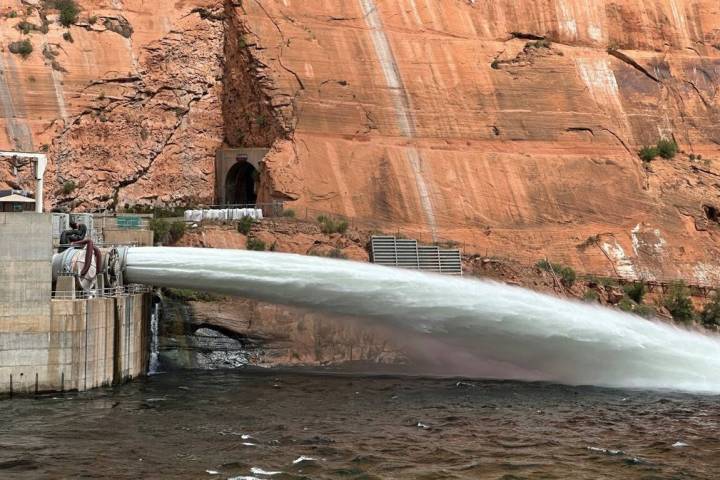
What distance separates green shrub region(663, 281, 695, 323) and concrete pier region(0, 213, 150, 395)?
2700 cm

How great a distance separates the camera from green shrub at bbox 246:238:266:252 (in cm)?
4106

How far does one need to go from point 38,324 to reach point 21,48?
21.3 metres

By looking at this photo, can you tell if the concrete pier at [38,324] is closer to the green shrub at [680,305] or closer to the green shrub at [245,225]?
the green shrub at [245,225]

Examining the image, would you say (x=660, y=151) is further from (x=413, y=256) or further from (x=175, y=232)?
(x=175, y=232)

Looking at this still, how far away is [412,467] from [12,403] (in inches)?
509

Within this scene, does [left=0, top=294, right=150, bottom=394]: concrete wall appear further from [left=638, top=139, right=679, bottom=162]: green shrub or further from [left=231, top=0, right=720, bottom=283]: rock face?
[left=638, top=139, right=679, bottom=162]: green shrub

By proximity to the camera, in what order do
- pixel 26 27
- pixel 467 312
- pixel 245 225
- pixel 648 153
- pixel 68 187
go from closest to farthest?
1. pixel 467 312
2. pixel 245 225
3. pixel 68 187
4. pixel 26 27
5. pixel 648 153

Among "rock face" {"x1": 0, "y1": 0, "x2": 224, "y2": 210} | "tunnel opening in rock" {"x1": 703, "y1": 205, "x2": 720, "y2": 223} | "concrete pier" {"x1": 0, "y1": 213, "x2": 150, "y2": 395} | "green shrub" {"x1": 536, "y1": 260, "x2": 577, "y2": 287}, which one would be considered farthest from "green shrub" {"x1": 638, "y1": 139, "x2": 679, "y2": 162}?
"concrete pier" {"x1": 0, "y1": 213, "x2": 150, "y2": 395}

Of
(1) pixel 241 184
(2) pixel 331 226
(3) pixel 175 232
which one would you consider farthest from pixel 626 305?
(1) pixel 241 184

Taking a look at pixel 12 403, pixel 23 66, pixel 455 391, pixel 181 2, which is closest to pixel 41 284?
pixel 12 403

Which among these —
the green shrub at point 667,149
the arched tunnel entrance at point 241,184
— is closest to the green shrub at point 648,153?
the green shrub at point 667,149

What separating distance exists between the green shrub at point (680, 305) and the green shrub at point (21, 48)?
32.6 meters

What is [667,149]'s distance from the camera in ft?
174

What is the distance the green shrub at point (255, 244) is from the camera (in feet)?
135
